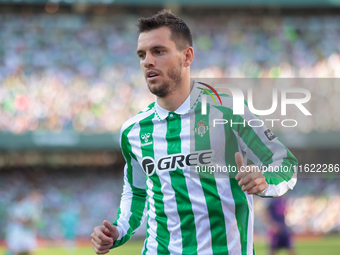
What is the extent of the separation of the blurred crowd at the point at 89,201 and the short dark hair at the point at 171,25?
10379mm

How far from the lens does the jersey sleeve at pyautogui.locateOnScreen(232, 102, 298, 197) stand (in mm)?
2311

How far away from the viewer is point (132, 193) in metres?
3.08

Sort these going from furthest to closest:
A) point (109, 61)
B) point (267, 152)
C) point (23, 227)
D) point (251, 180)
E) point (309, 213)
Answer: point (109, 61) < point (309, 213) < point (23, 227) < point (267, 152) < point (251, 180)

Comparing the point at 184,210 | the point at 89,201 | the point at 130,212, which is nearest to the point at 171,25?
the point at 184,210

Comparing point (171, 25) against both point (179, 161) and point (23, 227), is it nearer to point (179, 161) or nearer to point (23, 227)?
point (179, 161)

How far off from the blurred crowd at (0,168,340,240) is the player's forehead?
10389 millimetres

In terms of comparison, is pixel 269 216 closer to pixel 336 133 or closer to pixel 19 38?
pixel 336 133

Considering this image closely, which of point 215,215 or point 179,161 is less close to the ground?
point 179,161

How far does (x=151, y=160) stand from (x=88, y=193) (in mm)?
12971

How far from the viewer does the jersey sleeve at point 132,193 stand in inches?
117

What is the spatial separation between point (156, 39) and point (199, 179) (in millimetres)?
958

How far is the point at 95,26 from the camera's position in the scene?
16.3 metres

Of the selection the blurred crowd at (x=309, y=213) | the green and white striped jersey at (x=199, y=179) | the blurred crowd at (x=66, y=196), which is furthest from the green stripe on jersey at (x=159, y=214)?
the blurred crowd at (x=309, y=213)

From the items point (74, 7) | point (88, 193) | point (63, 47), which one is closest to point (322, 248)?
point (88, 193)
